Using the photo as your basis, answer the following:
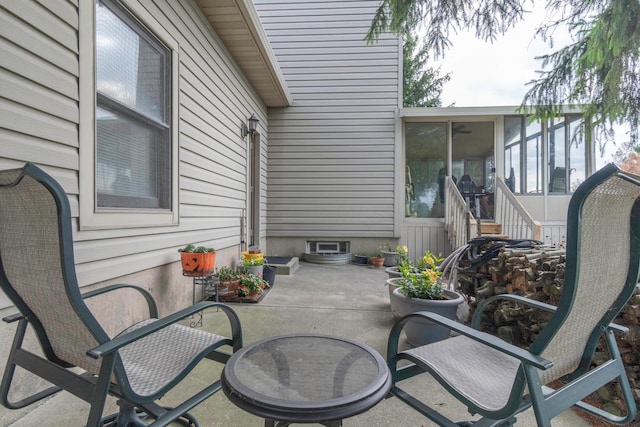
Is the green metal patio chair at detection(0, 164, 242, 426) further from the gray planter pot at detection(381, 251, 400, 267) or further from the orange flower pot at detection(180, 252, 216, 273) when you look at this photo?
the gray planter pot at detection(381, 251, 400, 267)

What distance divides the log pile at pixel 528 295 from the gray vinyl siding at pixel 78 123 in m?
2.87

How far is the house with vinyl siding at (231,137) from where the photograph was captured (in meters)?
1.79

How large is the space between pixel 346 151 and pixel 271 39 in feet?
9.37

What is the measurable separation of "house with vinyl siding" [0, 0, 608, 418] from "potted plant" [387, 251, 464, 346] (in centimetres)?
210

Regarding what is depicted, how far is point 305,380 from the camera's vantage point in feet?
3.23

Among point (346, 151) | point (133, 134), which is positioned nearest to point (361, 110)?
point (346, 151)

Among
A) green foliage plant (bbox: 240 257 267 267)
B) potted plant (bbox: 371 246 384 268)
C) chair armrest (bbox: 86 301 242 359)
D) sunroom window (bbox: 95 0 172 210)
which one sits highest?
sunroom window (bbox: 95 0 172 210)

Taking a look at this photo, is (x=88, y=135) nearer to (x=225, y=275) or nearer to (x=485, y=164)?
(x=225, y=275)

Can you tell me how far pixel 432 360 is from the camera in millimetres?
1318

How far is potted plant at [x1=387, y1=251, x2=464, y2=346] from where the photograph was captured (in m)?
2.37

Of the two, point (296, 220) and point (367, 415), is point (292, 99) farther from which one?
point (367, 415)

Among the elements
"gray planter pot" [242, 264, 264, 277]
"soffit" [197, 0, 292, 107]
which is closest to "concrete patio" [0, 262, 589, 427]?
"gray planter pot" [242, 264, 264, 277]

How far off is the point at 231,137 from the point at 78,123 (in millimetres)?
2603

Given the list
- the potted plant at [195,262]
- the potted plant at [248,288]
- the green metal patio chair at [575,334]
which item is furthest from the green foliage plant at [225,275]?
the green metal patio chair at [575,334]
